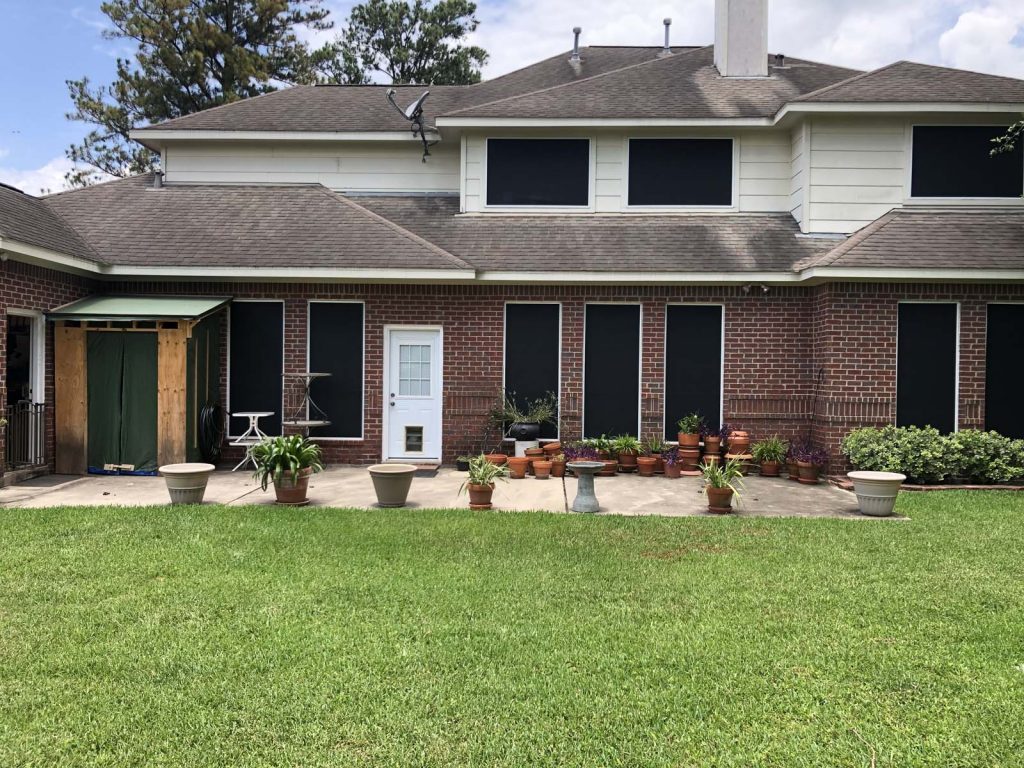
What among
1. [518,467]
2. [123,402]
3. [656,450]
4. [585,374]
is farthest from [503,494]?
[123,402]

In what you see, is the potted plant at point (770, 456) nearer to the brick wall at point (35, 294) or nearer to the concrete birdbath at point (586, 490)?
the concrete birdbath at point (586, 490)

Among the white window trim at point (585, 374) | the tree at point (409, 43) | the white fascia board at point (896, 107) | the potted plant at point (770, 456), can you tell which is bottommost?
the potted plant at point (770, 456)

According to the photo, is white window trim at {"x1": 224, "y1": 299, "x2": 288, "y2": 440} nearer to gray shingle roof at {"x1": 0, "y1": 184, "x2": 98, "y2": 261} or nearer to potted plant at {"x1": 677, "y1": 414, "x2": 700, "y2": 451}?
gray shingle roof at {"x1": 0, "y1": 184, "x2": 98, "y2": 261}

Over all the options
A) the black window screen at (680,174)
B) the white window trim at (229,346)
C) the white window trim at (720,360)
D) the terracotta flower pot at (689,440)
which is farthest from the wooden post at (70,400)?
the black window screen at (680,174)

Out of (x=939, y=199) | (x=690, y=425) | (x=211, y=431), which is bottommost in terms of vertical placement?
(x=211, y=431)

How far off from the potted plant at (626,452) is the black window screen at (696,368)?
0.85 meters

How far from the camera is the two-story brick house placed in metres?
11.2

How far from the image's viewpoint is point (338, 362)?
Answer: 12.3 m

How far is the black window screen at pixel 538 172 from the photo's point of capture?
43.4 ft

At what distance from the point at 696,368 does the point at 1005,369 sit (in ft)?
15.1

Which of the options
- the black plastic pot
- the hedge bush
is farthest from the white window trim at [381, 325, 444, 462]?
the hedge bush

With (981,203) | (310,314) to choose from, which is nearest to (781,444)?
(981,203)

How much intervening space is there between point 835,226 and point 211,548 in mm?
10697

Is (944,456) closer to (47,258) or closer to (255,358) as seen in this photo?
(255,358)
